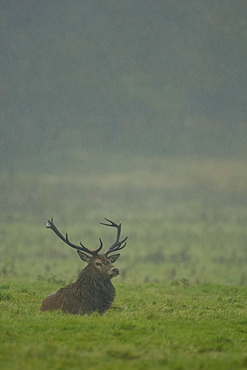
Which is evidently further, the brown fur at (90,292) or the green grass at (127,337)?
the brown fur at (90,292)

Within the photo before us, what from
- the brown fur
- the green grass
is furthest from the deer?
the green grass

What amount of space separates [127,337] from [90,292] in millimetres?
3492

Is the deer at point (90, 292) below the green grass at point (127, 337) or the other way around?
the other way around

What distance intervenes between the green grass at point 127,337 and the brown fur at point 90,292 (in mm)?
411

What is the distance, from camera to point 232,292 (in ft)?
77.2

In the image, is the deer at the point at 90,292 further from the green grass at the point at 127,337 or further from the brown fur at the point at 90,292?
the green grass at the point at 127,337

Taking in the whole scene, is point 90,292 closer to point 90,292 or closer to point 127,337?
point 90,292

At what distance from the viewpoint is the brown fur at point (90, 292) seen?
15320 millimetres

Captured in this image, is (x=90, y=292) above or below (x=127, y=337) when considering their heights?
above

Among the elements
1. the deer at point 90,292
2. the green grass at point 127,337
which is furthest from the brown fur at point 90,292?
the green grass at point 127,337

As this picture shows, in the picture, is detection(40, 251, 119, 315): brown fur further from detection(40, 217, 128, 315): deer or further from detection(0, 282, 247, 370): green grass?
detection(0, 282, 247, 370): green grass

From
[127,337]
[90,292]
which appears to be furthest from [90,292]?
[127,337]

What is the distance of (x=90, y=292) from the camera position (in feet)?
50.6

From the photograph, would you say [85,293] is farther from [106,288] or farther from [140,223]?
[140,223]
